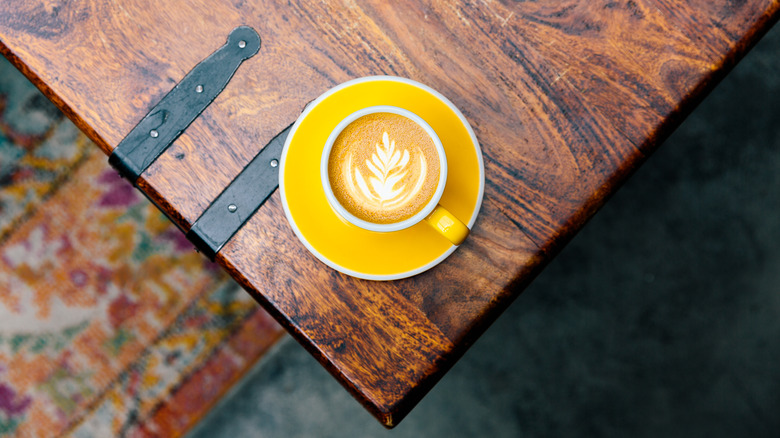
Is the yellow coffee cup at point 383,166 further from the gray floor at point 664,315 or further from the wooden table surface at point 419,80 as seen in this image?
the gray floor at point 664,315

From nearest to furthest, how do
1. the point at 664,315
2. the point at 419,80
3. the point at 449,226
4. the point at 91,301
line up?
1. the point at 449,226
2. the point at 419,80
3. the point at 91,301
4. the point at 664,315

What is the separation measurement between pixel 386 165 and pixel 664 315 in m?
1.03

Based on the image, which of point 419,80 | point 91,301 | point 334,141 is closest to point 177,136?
point 334,141

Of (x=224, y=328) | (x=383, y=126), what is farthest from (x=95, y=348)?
(x=383, y=126)

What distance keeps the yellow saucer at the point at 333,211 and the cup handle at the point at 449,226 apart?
0.07m

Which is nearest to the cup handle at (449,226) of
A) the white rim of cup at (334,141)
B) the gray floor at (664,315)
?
the white rim of cup at (334,141)

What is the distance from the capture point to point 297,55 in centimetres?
66

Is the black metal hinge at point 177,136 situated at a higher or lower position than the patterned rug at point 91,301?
higher

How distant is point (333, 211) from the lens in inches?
24.6

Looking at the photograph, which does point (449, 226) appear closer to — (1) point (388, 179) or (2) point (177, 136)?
(1) point (388, 179)

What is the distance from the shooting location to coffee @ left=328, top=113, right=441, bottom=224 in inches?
22.8

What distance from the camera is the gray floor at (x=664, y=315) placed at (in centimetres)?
124

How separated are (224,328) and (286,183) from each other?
0.69 m

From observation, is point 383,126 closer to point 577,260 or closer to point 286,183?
point 286,183
